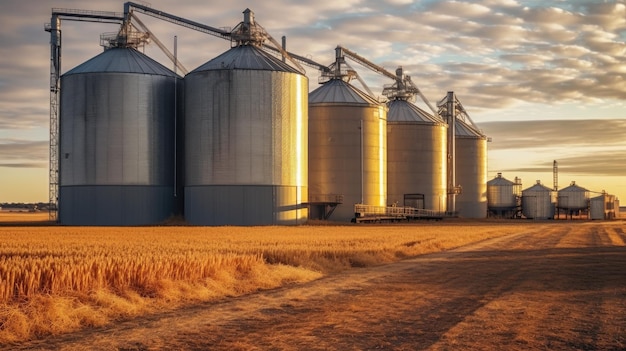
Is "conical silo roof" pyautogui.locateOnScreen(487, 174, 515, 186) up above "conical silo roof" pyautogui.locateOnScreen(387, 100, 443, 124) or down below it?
below

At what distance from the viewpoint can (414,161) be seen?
320ft

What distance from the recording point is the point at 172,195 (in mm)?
73625

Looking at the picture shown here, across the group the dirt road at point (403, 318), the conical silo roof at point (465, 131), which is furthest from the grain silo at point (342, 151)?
the dirt road at point (403, 318)

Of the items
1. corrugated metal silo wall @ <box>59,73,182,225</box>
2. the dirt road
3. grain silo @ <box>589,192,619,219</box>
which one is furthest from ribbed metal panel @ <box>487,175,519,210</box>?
the dirt road

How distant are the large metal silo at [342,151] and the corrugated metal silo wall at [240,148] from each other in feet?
34.7

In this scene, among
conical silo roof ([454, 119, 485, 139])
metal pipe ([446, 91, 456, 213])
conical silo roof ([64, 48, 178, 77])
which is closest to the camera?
conical silo roof ([64, 48, 178, 77])

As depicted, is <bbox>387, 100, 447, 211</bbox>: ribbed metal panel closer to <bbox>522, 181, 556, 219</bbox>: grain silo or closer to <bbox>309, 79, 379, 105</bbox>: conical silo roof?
<bbox>309, 79, 379, 105</bbox>: conical silo roof

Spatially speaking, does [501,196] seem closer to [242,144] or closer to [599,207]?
[599,207]

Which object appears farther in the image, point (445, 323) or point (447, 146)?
point (447, 146)

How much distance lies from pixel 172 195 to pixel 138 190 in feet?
13.4

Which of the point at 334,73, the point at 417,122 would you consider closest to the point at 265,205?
the point at 334,73

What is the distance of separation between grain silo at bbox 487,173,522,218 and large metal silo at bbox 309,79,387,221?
58.1 meters

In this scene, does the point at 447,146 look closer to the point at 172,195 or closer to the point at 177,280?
the point at 172,195

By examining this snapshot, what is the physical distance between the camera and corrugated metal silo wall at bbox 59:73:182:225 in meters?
70.1
